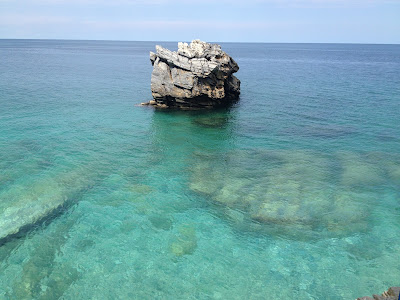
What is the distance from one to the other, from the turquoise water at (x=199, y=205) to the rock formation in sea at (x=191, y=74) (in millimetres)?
5613

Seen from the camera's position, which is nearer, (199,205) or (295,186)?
A: (199,205)

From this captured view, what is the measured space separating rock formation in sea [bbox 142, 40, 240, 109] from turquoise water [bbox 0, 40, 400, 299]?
561 centimetres

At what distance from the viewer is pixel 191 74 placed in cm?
5400

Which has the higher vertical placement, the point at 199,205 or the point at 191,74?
the point at 191,74

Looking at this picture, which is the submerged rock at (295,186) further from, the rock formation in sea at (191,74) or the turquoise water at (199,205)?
the rock formation in sea at (191,74)

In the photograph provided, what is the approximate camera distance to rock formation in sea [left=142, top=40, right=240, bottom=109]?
53969 millimetres

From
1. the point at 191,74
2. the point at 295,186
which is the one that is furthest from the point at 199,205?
the point at 191,74

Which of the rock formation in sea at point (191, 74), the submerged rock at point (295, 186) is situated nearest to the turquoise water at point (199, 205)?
the submerged rock at point (295, 186)

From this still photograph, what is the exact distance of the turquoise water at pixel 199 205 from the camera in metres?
19.5

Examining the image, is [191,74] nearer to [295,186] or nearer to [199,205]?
[295,186]

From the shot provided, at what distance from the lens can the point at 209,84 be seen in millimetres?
56125

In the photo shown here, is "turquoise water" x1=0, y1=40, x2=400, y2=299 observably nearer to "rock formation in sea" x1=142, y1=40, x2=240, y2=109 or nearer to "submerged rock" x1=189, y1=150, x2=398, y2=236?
"submerged rock" x1=189, y1=150, x2=398, y2=236

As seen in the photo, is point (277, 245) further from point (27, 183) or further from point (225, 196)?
point (27, 183)

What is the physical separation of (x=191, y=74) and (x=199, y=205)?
104 ft
